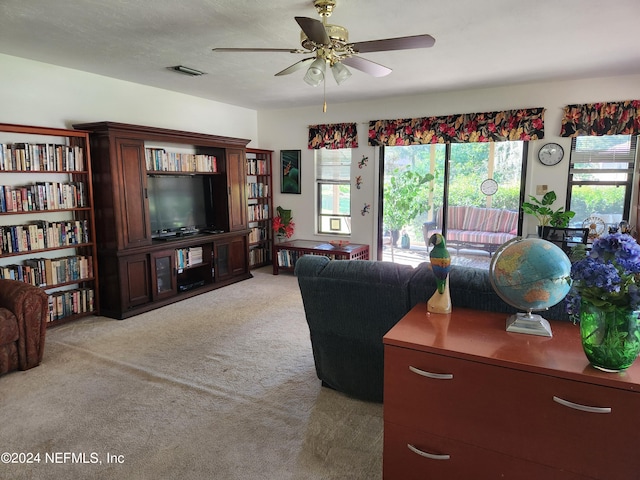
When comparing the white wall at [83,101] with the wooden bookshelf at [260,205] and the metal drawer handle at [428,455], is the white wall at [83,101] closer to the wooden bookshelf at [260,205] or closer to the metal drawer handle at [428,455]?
the wooden bookshelf at [260,205]

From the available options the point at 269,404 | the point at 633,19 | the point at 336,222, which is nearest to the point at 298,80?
the point at 336,222

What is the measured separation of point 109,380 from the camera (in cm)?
285

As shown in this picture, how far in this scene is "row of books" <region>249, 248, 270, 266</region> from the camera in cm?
638

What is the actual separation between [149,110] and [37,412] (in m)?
3.57

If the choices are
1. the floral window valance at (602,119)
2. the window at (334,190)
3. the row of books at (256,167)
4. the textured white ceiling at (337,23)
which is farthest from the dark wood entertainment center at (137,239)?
the floral window valance at (602,119)

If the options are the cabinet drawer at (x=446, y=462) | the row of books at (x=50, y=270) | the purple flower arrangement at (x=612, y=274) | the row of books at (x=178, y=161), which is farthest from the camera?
the row of books at (x=178, y=161)

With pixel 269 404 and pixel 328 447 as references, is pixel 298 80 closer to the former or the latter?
pixel 269 404

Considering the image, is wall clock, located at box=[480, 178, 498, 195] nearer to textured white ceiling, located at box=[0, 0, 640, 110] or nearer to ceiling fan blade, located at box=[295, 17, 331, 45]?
textured white ceiling, located at box=[0, 0, 640, 110]

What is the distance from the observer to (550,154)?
4820mm

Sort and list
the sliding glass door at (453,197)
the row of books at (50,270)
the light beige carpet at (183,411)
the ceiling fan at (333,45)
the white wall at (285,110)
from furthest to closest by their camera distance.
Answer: the sliding glass door at (453,197), the white wall at (285,110), the row of books at (50,270), the ceiling fan at (333,45), the light beige carpet at (183,411)

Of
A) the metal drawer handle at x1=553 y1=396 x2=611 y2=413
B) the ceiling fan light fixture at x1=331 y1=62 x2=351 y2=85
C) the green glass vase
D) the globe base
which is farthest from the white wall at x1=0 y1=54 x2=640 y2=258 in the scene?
the metal drawer handle at x1=553 y1=396 x2=611 y2=413

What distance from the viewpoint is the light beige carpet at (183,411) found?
2008mm

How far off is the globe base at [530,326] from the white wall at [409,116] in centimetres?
382

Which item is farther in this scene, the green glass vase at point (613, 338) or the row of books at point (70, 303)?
the row of books at point (70, 303)
